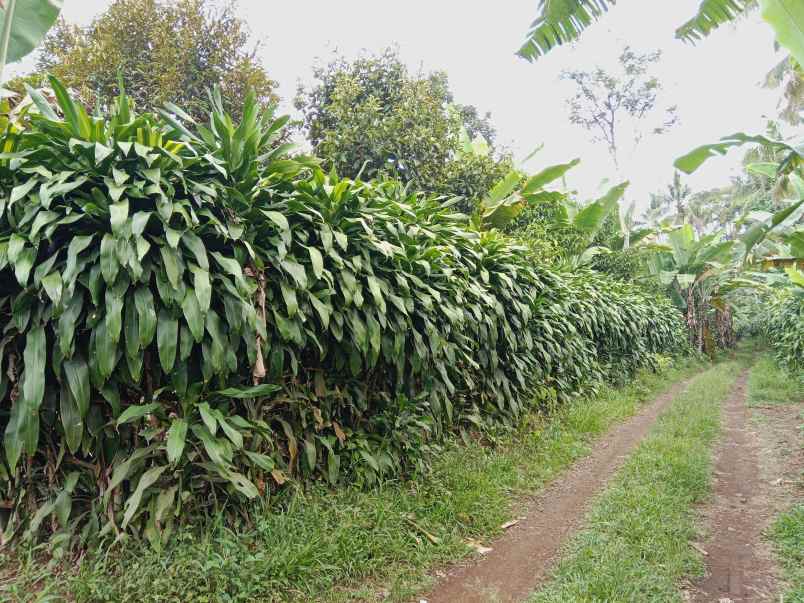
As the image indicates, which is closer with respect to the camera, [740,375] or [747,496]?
[747,496]

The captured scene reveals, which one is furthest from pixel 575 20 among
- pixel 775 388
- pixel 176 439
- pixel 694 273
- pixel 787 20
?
pixel 694 273

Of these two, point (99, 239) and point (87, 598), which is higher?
point (99, 239)

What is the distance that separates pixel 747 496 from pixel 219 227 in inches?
Result: 175

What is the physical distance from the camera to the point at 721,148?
336cm

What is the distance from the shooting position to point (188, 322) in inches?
95.7

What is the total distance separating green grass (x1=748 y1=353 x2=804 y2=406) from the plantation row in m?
6.96

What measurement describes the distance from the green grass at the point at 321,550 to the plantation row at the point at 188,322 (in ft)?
0.53

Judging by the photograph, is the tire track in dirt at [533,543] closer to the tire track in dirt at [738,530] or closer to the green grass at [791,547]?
the tire track in dirt at [738,530]

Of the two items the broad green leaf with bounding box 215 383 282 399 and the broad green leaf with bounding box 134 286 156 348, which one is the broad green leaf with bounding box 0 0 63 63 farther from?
the broad green leaf with bounding box 215 383 282 399

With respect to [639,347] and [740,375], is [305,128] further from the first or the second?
[740,375]

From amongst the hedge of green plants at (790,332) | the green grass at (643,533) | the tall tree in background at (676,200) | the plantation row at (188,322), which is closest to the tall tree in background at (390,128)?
the plantation row at (188,322)

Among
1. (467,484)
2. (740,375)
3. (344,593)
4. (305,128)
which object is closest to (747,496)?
(467,484)

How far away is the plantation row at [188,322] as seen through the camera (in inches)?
93.2

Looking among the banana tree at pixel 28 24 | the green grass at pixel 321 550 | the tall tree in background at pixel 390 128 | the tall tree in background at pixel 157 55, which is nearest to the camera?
the banana tree at pixel 28 24
